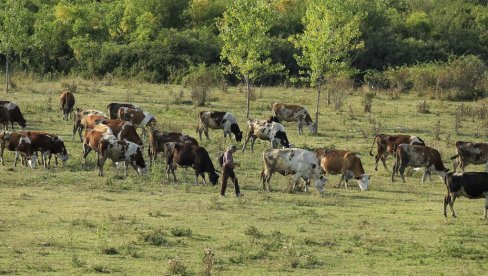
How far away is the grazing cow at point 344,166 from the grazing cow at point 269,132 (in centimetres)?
470

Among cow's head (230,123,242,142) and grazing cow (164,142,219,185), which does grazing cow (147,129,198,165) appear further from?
cow's head (230,123,242,142)

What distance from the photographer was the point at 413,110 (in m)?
45.3

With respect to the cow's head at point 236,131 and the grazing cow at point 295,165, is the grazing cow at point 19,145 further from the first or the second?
the cow's head at point 236,131

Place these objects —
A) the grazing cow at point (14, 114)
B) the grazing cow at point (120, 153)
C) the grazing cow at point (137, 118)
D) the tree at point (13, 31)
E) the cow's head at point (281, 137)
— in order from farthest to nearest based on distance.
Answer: the tree at point (13, 31) < the grazing cow at point (137, 118) < the grazing cow at point (14, 114) < the cow's head at point (281, 137) < the grazing cow at point (120, 153)

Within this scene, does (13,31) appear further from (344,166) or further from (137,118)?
(344,166)

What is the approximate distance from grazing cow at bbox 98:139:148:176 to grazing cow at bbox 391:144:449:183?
7735mm

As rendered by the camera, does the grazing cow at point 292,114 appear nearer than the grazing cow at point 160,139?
No

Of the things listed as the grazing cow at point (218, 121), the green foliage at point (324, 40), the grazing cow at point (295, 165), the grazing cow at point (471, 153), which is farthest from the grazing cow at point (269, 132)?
the green foliage at point (324, 40)

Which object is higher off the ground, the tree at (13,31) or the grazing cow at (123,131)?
the tree at (13,31)

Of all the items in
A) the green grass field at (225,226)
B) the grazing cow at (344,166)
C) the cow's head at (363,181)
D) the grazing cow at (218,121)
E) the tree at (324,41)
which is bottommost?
the green grass field at (225,226)

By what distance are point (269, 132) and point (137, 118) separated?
17.2 ft

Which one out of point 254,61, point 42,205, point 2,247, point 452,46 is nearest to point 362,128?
point 254,61

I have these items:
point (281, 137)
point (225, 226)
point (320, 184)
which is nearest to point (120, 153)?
point (320, 184)

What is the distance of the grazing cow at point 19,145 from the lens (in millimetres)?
27578
